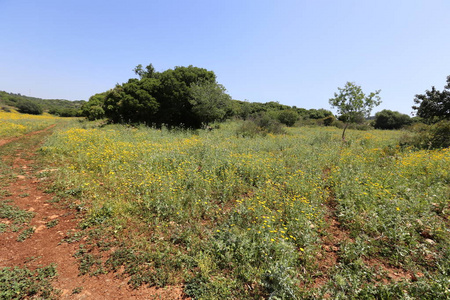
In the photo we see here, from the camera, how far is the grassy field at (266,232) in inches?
114

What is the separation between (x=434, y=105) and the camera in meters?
13.3

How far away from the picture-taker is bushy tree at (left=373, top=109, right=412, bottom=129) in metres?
35.6

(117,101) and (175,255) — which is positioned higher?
(117,101)

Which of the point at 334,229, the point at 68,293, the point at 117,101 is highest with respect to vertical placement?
the point at 117,101

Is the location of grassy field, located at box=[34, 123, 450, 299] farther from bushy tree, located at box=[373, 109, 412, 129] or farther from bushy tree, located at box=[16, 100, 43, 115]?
bushy tree, located at box=[16, 100, 43, 115]

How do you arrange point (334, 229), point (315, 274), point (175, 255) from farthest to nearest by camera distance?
point (334, 229) < point (175, 255) < point (315, 274)

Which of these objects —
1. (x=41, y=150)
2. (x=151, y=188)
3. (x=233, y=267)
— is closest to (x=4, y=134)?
(x=41, y=150)

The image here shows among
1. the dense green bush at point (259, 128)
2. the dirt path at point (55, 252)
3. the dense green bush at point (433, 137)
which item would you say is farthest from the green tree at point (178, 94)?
the dense green bush at point (433, 137)

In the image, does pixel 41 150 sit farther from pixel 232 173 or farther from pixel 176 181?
pixel 232 173

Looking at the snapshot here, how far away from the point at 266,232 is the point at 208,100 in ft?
49.3

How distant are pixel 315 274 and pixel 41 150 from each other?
12.8m

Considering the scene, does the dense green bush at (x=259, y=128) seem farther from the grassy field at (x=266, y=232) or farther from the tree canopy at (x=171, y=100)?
the grassy field at (x=266, y=232)

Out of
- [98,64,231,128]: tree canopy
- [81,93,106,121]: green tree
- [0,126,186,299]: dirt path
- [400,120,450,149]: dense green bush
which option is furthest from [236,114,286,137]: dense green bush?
[81,93,106,121]: green tree

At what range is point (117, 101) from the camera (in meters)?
18.9
